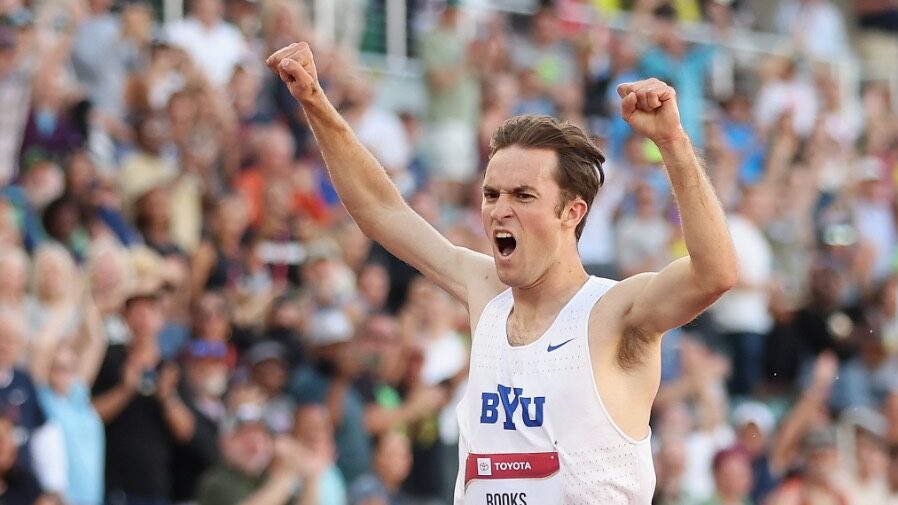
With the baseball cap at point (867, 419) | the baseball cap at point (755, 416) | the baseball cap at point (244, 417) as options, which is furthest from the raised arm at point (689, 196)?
the baseball cap at point (867, 419)

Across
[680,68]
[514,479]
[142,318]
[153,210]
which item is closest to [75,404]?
[142,318]

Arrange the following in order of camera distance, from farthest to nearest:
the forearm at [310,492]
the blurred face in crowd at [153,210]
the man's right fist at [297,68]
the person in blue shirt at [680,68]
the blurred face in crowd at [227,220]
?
1. the person in blue shirt at [680,68]
2. the blurred face in crowd at [227,220]
3. the blurred face in crowd at [153,210]
4. the forearm at [310,492]
5. the man's right fist at [297,68]

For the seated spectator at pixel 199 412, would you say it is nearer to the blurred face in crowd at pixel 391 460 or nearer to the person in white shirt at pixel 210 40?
the blurred face in crowd at pixel 391 460

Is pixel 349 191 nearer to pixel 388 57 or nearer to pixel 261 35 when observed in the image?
pixel 261 35

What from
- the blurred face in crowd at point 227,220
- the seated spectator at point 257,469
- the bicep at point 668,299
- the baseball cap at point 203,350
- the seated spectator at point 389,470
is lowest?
the seated spectator at point 389,470

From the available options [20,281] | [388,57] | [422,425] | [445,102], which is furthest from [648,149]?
[20,281]

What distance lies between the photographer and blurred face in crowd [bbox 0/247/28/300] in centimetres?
1062

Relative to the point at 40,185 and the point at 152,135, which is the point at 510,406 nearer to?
the point at 40,185

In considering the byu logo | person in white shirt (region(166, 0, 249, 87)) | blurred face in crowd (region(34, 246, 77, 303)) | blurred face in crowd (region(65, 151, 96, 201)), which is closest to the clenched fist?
the byu logo

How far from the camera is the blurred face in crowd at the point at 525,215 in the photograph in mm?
6113

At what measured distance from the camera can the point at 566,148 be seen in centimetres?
623

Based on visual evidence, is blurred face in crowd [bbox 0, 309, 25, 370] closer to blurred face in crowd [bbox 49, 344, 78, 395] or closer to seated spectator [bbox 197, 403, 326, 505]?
blurred face in crowd [bbox 49, 344, 78, 395]

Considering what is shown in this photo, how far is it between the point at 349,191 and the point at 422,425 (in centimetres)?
567

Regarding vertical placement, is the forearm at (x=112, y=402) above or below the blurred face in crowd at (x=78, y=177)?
below
